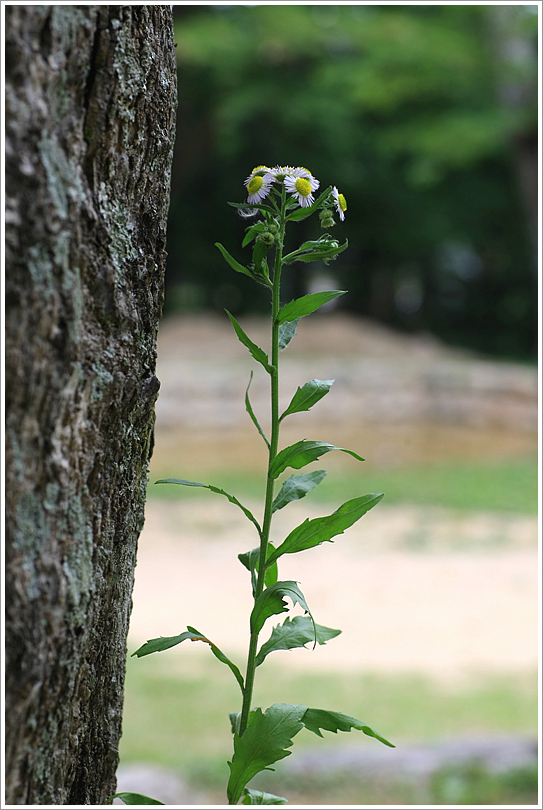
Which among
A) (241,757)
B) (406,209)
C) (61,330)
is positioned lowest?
(241,757)

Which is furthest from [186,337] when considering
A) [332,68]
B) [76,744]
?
[76,744]

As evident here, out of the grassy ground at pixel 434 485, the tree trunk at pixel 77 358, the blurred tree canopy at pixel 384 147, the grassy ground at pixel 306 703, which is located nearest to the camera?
the tree trunk at pixel 77 358

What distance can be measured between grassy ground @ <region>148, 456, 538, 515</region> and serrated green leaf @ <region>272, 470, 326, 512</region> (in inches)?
173

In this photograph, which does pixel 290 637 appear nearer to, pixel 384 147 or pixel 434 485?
pixel 434 485

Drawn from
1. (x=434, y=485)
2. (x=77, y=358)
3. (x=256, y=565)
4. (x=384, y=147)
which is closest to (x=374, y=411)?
(x=434, y=485)

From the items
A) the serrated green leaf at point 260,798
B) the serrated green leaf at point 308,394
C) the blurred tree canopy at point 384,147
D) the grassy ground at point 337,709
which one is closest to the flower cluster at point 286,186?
the serrated green leaf at point 308,394

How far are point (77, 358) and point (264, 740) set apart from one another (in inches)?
13.5

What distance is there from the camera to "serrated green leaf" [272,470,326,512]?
681 millimetres

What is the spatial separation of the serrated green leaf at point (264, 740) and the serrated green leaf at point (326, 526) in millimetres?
129

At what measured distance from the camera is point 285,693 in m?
2.76

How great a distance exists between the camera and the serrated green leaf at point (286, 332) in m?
0.68

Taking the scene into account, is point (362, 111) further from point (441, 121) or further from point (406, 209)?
point (441, 121)

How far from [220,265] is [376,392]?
385 centimetres

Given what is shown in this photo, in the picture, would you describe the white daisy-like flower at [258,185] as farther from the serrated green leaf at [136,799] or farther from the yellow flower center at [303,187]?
the serrated green leaf at [136,799]
